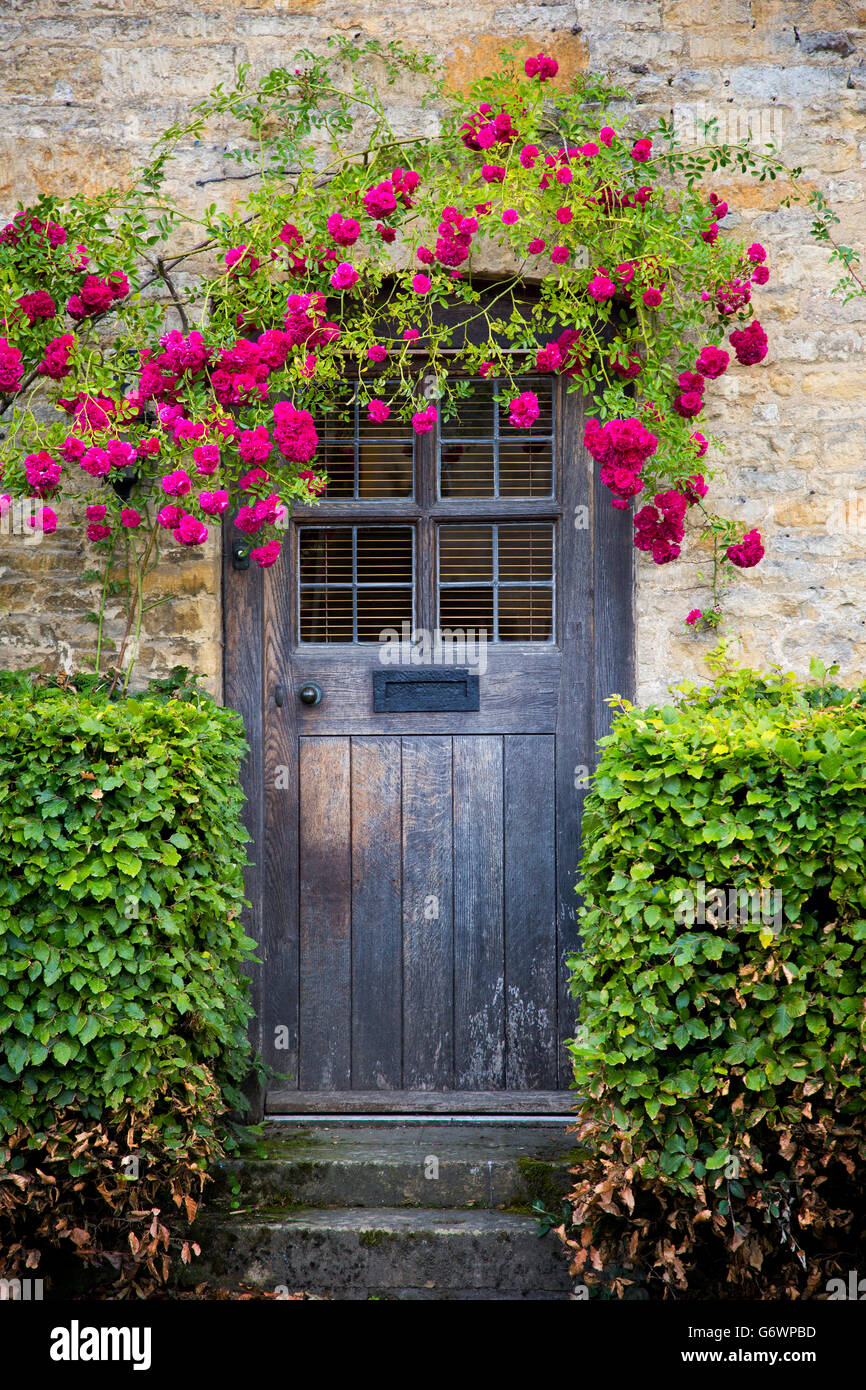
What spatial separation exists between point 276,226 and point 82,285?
2.04 feet

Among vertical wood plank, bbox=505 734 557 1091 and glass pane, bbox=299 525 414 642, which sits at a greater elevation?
glass pane, bbox=299 525 414 642

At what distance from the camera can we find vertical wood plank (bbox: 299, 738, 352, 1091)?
364cm

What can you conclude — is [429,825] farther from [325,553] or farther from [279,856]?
[325,553]

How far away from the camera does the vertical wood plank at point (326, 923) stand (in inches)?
143

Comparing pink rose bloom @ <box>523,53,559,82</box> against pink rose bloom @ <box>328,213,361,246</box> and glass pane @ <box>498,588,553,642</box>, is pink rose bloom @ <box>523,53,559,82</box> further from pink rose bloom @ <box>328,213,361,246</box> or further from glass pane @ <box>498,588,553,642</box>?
glass pane @ <box>498,588,553,642</box>

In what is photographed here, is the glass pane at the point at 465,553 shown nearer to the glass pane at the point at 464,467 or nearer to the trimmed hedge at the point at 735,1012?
the glass pane at the point at 464,467

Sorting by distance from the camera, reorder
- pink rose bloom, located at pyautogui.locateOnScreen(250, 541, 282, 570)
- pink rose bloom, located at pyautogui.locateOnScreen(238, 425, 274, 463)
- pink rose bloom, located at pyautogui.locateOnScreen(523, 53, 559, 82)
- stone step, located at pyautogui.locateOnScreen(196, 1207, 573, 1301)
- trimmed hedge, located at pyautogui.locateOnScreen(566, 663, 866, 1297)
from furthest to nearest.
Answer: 1. pink rose bloom, located at pyautogui.locateOnScreen(523, 53, 559, 82)
2. pink rose bloom, located at pyautogui.locateOnScreen(250, 541, 282, 570)
3. pink rose bloom, located at pyautogui.locateOnScreen(238, 425, 274, 463)
4. stone step, located at pyautogui.locateOnScreen(196, 1207, 573, 1301)
5. trimmed hedge, located at pyautogui.locateOnScreen(566, 663, 866, 1297)

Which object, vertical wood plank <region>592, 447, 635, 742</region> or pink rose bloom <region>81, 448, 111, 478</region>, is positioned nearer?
pink rose bloom <region>81, 448, 111, 478</region>

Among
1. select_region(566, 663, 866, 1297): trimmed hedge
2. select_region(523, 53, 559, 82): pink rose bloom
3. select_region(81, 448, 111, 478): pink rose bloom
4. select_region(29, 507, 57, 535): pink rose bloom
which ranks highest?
select_region(523, 53, 559, 82): pink rose bloom

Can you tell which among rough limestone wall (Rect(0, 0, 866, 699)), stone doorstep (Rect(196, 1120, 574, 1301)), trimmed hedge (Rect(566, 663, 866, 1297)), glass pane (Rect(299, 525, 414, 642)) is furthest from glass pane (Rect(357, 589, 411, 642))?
stone doorstep (Rect(196, 1120, 574, 1301))

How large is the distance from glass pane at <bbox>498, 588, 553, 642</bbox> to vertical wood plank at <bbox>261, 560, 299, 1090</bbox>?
0.76 m

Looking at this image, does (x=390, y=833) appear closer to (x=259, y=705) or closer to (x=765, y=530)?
(x=259, y=705)

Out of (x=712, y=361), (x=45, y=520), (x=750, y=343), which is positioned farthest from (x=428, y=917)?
(x=750, y=343)

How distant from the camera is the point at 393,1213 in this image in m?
3.18
